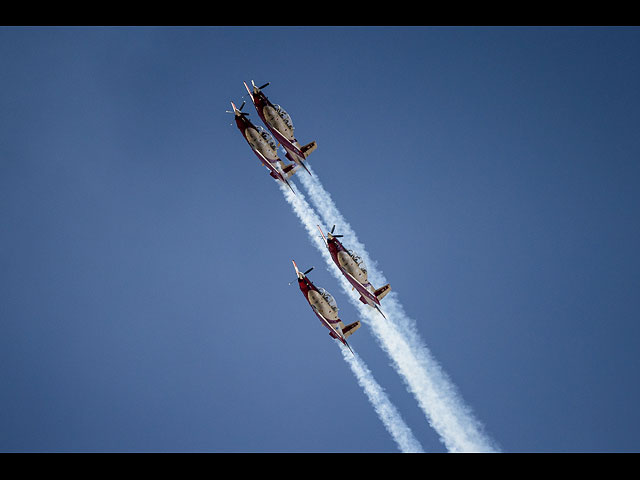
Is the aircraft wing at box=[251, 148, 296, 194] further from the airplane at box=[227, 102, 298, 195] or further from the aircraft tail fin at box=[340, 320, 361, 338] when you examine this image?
the aircraft tail fin at box=[340, 320, 361, 338]

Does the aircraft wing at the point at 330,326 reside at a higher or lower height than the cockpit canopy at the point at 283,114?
lower

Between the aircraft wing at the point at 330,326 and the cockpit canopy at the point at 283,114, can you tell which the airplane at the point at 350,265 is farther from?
the cockpit canopy at the point at 283,114

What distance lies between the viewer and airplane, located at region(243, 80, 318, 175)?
70.1 m

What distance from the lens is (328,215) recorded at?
80625mm

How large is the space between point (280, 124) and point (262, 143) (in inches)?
132

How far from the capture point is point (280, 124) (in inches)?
2825

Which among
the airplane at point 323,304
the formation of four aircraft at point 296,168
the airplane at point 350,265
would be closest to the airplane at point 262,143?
the formation of four aircraft at point 296,168

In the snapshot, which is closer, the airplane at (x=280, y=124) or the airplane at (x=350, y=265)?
the airplane at (x=280, y=124)

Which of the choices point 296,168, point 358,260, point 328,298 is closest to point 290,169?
point 296,168

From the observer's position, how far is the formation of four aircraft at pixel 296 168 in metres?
70.8

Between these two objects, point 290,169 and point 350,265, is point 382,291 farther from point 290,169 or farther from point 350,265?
point 290,169
